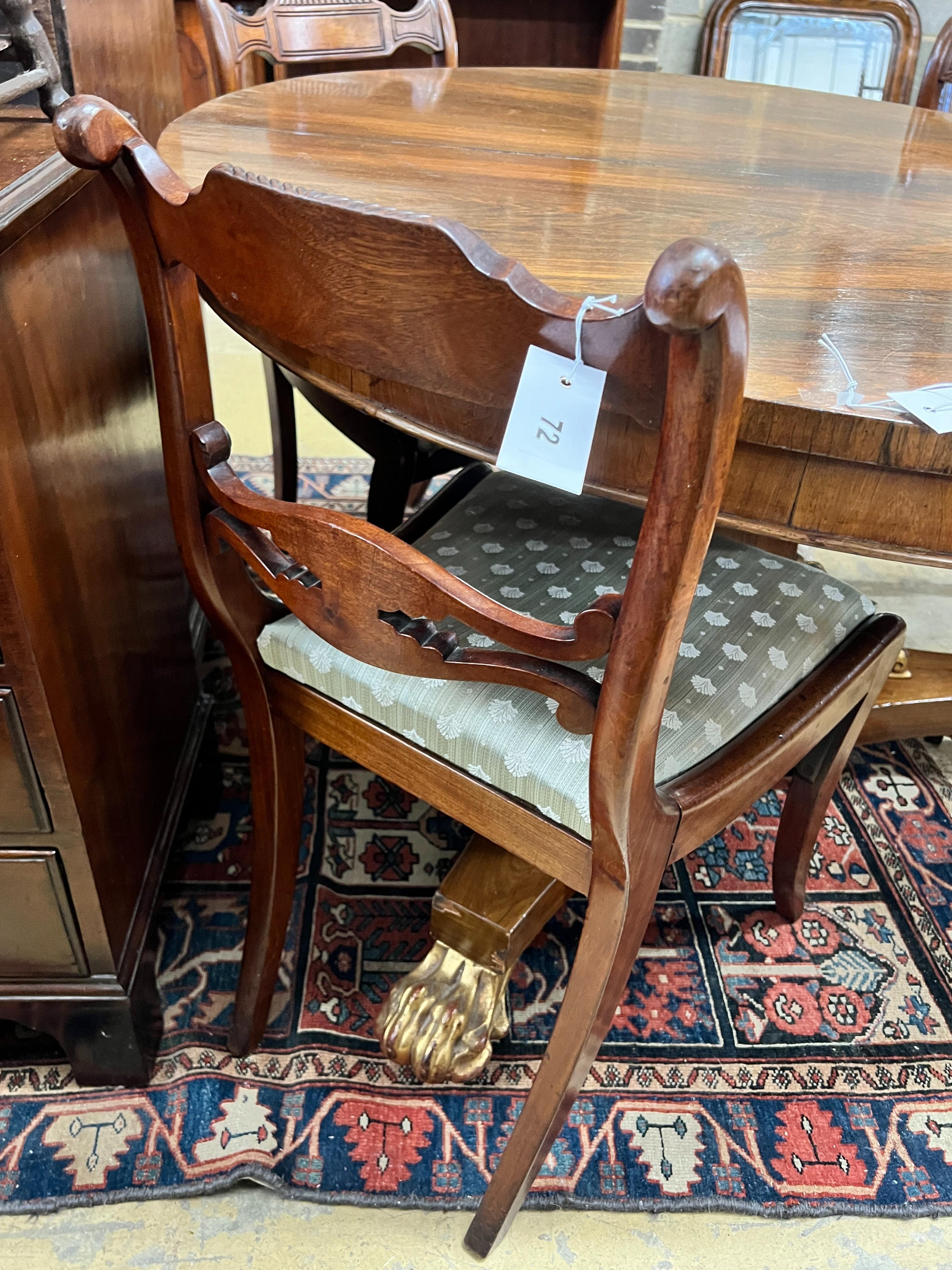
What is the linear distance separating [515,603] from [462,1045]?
46cm

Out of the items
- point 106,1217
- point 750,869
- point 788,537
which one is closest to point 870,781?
point 750,869

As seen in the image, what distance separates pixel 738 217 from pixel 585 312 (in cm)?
54

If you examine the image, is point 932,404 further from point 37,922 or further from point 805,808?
point 37,922

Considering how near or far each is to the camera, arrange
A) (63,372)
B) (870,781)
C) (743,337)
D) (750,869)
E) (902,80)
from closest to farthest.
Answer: (743,337), (63,372), (750,869), (870,781), (902,80)

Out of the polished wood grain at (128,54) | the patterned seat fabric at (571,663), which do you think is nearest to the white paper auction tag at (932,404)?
the patterned seat fabric at (571,663)

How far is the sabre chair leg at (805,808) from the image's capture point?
100cm

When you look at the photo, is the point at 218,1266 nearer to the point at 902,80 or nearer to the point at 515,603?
the point at 515,603

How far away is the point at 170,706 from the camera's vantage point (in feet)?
3.66

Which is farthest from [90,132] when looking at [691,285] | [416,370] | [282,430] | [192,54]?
[192,54]

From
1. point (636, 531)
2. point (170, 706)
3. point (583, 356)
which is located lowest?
point (170, 706)

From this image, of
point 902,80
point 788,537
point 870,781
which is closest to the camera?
point 788,537

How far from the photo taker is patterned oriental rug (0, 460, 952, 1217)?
917 millimetres

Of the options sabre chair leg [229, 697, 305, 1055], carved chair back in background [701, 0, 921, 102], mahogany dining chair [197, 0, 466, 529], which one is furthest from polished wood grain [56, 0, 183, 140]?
carved chair back in background [701, 0, 921, 102]

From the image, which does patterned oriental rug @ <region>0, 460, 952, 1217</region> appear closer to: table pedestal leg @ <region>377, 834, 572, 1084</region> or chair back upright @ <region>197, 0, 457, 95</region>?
table pedestal leg @ <region>377, 834, 572, 1084</region>
